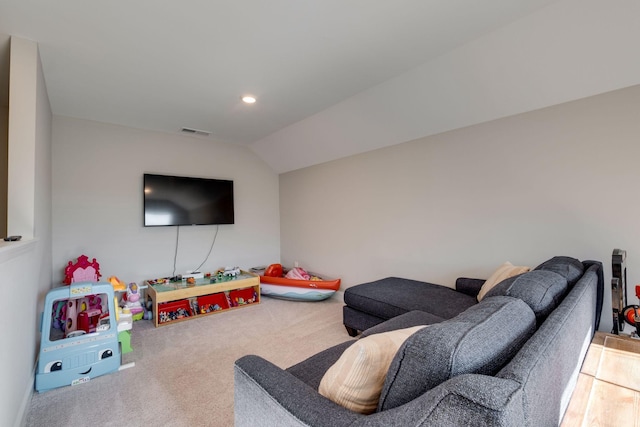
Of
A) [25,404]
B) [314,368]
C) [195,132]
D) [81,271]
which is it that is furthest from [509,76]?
[81,271]

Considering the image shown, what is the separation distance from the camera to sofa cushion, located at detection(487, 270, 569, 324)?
46.6 inches

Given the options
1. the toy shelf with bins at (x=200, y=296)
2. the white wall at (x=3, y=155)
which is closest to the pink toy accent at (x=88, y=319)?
the toy shelf with bins at (x=200, y=296)

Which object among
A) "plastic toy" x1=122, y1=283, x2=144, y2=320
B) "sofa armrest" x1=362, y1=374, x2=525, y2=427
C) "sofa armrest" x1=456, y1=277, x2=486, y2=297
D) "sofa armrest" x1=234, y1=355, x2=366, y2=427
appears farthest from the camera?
"plastic toy" x1=122, y1=283, x2=144, y2=320

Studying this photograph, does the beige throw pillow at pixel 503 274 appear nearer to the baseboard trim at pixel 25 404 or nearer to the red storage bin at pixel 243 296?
the red storage bin at pixel 243 296

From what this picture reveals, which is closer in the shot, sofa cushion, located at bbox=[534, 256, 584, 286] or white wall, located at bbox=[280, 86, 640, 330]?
sofa cushion, located at bbox=[534, 256, 584, 286]

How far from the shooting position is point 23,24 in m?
1.85

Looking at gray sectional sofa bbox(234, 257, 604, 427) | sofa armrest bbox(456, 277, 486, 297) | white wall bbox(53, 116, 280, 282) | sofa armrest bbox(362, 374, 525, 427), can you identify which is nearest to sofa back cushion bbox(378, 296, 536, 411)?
gray sectional sofa bbox(234, 257, 604, 427)

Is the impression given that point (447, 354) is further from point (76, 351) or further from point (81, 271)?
point (81, 271)

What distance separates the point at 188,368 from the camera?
7.72ft

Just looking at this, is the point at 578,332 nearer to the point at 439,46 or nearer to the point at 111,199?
the point at 439,46

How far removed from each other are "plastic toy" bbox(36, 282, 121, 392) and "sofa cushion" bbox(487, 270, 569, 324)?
9.19 feet

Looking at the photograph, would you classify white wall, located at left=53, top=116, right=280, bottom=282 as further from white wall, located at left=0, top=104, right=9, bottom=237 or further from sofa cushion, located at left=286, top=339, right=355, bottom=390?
sofa cushion, located at left=286, top=339, right=355, bottom=390

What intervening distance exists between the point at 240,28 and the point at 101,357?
2.70 metres

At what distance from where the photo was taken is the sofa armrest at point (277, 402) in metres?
0.82
